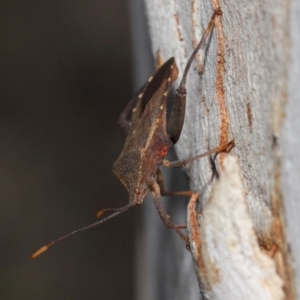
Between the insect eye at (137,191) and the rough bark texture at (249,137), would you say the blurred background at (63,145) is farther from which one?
the rough bark texture at (249,137)

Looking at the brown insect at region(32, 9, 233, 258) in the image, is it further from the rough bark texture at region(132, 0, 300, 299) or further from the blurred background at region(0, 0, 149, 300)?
the blurred background at region(0, 0, 149, 300)

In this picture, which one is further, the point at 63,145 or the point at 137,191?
the point at 63,145

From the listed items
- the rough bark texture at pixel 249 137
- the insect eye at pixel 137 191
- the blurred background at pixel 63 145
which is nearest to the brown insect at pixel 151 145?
the insect eye at pixel 137 191

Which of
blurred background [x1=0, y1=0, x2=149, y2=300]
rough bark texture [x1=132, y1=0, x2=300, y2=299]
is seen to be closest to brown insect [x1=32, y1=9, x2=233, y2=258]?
rough bark texture [x1=132, y1=0, x2=300, y2=299]

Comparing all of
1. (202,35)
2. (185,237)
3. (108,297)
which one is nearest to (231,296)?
(185,237)

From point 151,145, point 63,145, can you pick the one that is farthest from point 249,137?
point 63,145

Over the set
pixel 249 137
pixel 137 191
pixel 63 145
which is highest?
pixel 63 145

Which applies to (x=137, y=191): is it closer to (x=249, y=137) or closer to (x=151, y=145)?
(x=151, y=145)
